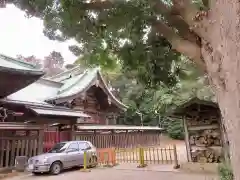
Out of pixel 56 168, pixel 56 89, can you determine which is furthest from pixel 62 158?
pixel 56 89

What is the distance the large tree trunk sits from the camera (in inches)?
137

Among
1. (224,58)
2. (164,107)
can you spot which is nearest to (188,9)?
(224,58)

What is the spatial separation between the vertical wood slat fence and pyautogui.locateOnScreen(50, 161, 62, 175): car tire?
17.2ft

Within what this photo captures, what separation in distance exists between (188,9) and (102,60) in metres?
4.16

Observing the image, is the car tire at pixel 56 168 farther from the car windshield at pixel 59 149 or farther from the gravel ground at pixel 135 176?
the car windshield at pixel 59 149

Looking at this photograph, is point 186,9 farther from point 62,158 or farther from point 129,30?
point 62,158

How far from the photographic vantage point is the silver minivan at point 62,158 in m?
12.2

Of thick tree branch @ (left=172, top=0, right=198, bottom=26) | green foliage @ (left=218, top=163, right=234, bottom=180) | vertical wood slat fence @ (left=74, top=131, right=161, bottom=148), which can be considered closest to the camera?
thick tree branch @ (left=172, top=0, right=198, bottom=26)

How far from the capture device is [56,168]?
1255 cm

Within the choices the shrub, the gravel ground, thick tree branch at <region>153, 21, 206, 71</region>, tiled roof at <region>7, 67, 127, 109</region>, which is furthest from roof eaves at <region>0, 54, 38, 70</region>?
the shrub

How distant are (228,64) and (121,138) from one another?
19.7m

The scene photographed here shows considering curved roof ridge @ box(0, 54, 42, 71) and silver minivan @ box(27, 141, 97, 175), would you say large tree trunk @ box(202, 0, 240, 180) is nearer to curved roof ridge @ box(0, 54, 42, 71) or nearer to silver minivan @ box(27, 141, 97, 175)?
silver minivan @ box(27, 141, 97, 175)

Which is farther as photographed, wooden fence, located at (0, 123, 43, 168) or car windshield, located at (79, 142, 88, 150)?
car windshield, located at (79, 142, 88, 150)

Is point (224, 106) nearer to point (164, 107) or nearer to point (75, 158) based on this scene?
point (75, 158)
